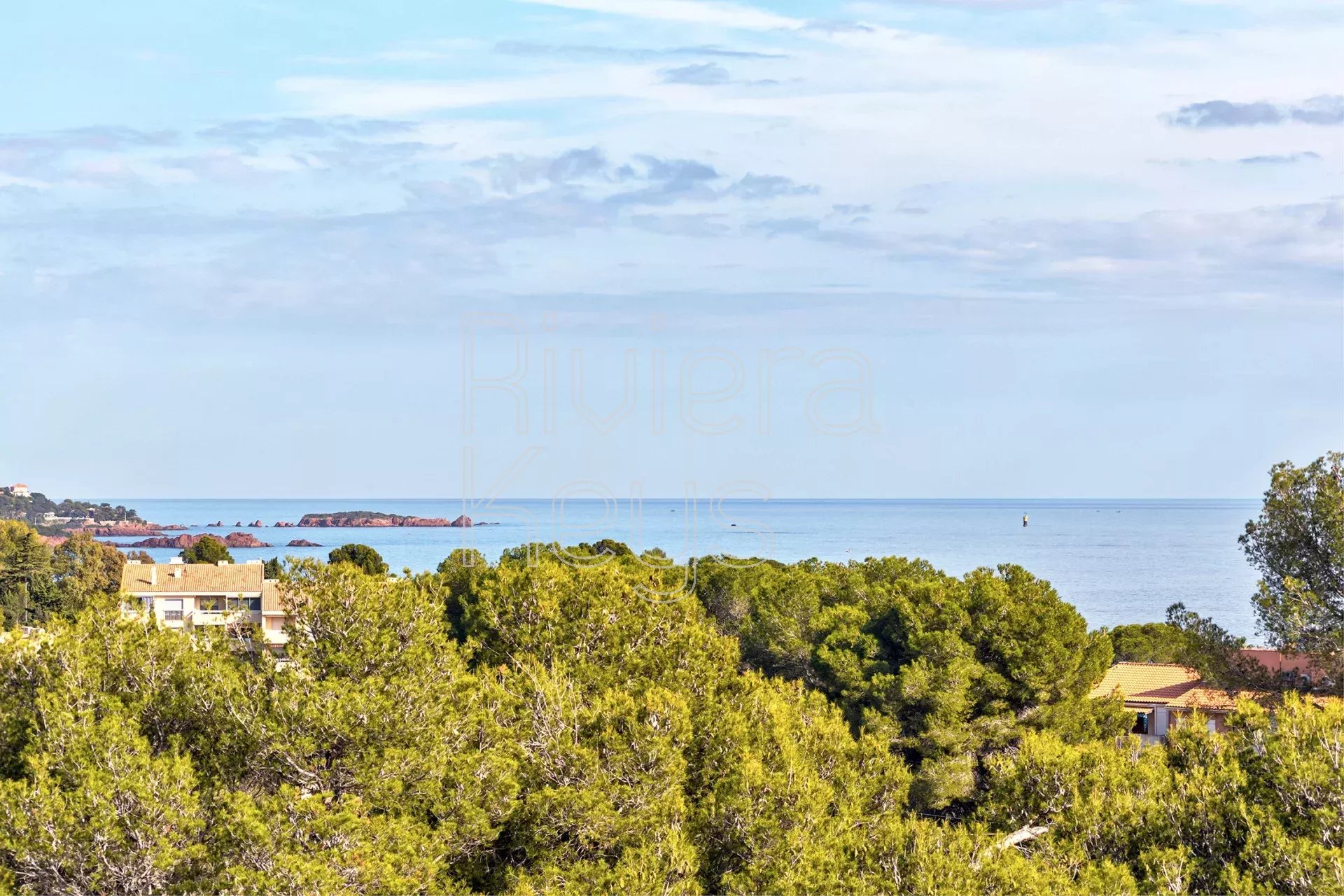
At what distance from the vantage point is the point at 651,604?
19.3 m

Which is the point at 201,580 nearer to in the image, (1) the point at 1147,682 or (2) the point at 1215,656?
(1) the point at 1147,682

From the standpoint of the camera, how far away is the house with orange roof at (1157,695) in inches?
1086

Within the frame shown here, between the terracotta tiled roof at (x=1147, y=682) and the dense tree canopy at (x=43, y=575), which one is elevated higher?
the dense tree canopy at (x=43, y=575)

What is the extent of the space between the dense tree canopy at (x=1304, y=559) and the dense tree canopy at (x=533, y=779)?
16.5 feet

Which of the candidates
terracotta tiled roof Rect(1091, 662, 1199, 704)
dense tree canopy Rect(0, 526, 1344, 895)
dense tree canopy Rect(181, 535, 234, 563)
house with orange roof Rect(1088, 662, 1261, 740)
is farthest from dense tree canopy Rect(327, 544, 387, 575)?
dense tree canopy Rect(0, 526, 1344, 895)

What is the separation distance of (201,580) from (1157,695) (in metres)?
31.4

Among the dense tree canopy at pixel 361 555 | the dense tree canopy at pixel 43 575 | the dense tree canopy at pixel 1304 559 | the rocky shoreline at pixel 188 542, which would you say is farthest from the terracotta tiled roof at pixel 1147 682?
the rocky shoreline at pixel 188 542

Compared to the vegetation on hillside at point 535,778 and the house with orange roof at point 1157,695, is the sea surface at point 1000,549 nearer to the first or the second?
the house with orange roof at point 1157,695

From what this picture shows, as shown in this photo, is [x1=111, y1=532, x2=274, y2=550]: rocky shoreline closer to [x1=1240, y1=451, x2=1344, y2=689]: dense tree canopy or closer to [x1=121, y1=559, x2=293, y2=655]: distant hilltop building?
[x1=121, y1=559, x2=293, y2=655]: distant hilltop building

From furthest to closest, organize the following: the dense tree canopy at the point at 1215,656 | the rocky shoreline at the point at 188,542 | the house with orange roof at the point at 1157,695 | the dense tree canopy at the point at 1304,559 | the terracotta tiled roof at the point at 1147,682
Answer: the rocky shoreline at the point at 188,542 < the terracotta tiled roof at the point at 1147,682 < the house with orange roof at the point at 1157,695 < the dense tree canopy at the point at 1215,656 < the dense tree canopy at the point at 1304,559

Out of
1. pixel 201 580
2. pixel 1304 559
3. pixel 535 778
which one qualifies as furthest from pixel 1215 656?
pixel 201 580

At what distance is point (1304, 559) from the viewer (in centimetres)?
2047

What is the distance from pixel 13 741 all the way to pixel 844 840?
8702mm

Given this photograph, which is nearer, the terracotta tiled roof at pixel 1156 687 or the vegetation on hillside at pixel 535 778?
the vegetation on hillside at pixel 535 778
